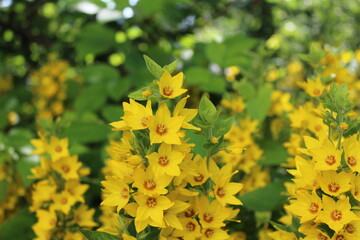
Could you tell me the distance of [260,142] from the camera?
4.69ft

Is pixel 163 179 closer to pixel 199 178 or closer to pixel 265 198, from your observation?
pixel 199 178

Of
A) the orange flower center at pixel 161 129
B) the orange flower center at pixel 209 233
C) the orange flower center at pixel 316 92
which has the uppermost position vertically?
the orange flower center at pixel 161 129

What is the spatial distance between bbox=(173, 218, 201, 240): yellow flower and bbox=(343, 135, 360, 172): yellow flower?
285mm

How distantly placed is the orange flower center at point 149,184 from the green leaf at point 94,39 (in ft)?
4.01

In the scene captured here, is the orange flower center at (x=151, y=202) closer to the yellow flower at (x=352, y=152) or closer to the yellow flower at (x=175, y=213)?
the yellow flower at (x=175, y=213)

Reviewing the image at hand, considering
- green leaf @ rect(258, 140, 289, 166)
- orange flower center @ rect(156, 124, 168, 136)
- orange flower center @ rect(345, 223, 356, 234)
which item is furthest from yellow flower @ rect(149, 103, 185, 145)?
green leaf @ rect(258, 140, 289, 166)

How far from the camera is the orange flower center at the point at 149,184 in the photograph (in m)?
0.78

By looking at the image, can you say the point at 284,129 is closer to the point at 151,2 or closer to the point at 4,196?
the point at 151,2

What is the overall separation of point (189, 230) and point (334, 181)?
0.27 metres

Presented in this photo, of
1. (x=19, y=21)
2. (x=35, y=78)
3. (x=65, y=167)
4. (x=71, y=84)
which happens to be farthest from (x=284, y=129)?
(x=19, y=21)

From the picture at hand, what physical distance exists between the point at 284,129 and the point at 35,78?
1.34m

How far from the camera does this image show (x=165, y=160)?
782 millimetres

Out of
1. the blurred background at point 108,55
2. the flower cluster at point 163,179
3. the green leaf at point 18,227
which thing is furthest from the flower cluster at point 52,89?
the flower cluster at point 163,179

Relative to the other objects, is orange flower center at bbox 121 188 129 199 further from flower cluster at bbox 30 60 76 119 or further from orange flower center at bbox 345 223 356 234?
flower cluster at bbox 30 60 76 119
